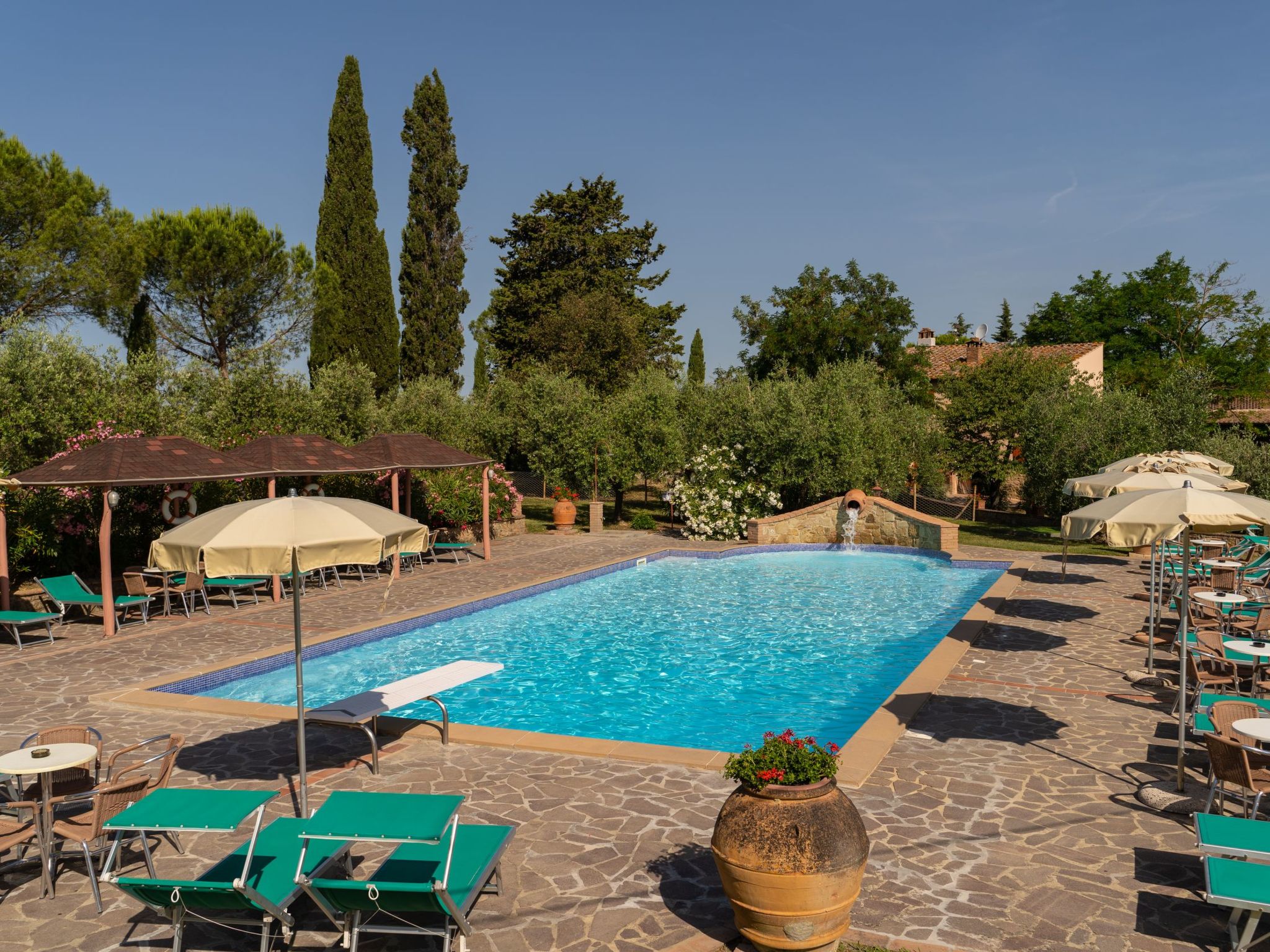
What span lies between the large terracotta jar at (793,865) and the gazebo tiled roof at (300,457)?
543 inches

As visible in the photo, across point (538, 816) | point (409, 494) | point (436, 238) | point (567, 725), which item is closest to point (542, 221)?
point (436, 238)

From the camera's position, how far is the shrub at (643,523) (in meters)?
28.7

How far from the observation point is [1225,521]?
24.8ft

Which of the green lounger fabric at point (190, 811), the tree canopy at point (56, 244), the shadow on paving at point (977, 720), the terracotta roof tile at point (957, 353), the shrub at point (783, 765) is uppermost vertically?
the tree canopy at point (56, 244)

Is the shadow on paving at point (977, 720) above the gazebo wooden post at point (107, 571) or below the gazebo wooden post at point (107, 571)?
below

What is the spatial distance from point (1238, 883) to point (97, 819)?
6.89 m

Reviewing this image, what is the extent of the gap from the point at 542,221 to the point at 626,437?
2661 centimetres

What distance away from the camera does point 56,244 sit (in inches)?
1094

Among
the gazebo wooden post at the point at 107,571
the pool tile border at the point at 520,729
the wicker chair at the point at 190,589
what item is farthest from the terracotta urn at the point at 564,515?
the gazebo wooden post at the point at 107,571

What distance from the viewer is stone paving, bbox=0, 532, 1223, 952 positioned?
5.18 metres

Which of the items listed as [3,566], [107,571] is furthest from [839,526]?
[3,566]

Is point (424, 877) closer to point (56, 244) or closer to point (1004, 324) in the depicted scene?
point (56, 244)

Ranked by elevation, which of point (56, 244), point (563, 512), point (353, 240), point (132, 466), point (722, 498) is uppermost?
point (353, 240)

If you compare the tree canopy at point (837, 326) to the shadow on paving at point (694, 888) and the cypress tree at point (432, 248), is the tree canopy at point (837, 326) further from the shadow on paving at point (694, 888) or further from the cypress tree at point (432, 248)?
the shadow on paving at point (694, 888)
